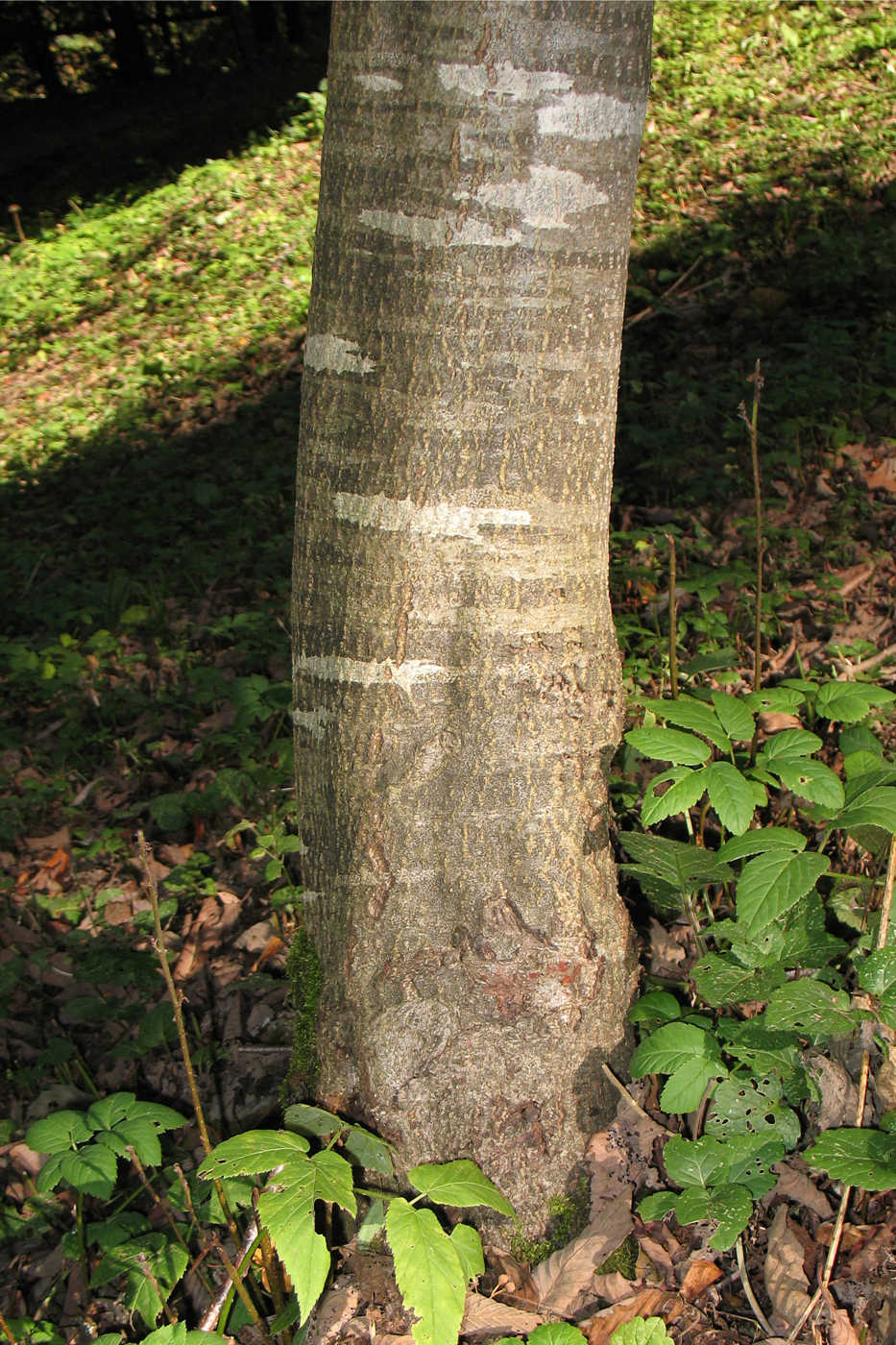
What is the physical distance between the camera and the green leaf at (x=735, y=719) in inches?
70.8

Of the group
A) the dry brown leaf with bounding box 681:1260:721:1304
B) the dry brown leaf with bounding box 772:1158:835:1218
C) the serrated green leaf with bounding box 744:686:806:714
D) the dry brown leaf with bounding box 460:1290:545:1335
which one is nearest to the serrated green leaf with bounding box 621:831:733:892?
the serrated green leaf with bounding box 744:686:806:714

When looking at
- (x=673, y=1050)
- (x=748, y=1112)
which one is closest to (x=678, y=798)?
(x=673, y=1050)

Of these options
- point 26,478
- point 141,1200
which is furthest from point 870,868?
point 26,478

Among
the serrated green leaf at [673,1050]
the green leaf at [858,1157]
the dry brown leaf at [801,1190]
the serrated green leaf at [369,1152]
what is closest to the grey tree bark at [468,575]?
the serrated green leaf at [369,1152]

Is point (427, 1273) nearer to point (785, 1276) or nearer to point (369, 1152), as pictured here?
point (369, 1152)

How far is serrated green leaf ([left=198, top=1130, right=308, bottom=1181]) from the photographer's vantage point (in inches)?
62.1

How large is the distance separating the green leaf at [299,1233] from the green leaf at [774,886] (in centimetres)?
84

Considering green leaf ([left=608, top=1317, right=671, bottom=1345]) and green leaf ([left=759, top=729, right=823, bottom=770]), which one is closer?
green leaf ([left=608, top=1317, right=671, bottom=1345])

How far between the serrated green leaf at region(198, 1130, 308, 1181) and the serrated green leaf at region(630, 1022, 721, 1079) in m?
0.62

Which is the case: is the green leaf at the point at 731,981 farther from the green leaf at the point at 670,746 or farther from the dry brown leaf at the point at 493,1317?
the dry brown leaf at the point at 493,1317

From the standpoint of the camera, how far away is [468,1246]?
175cm

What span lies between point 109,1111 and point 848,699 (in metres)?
1.60

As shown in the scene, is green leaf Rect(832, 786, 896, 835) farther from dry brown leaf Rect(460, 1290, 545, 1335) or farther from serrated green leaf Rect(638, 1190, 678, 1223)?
dry brown leaf Rect(460, 1290, 545, 1335)

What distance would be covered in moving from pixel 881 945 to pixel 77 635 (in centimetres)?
377
